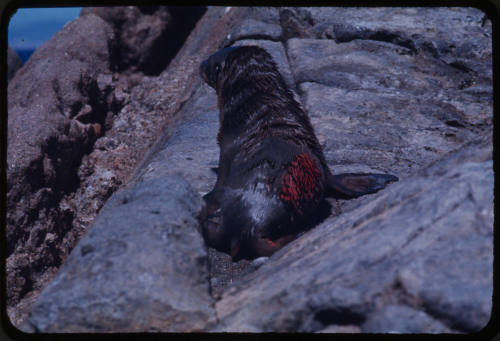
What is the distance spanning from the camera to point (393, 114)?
14.6 ft

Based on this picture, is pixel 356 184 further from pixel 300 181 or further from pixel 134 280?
pixel 134 280

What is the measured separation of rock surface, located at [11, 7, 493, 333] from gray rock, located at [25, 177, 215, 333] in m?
0.01

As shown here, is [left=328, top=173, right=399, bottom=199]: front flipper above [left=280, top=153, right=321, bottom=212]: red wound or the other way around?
the other way around

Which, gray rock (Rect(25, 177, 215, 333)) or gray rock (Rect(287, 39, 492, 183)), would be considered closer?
gray rock (Rect(25, 177, 215, 333))

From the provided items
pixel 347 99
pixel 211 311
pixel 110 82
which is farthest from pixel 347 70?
pixel 211 311

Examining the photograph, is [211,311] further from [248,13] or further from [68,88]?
[248,13]

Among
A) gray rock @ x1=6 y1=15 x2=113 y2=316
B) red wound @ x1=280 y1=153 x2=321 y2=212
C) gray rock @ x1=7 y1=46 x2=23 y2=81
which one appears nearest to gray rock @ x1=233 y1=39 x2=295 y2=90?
red wound @ x1=280 y1=153 x2=321 y2=212

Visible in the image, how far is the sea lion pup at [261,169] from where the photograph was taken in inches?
110

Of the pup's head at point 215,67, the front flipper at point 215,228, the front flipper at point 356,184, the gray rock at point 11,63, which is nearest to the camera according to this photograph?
the front flipper at point 215,228

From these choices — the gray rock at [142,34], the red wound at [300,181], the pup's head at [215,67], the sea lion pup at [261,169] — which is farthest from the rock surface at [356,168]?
the pup's head at [215,67]

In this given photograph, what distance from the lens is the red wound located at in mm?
2818

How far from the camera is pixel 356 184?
3.17m

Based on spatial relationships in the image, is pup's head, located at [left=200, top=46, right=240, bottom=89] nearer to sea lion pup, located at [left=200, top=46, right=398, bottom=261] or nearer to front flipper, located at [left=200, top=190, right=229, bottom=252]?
sea lion pup, located at [left=200, top=46, right=398, bottom=261]

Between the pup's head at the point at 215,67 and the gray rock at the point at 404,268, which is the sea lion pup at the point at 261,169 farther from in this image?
the gray rock at the point at 404,268
